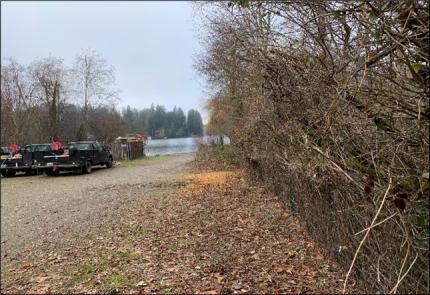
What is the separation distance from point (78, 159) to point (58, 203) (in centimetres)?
447

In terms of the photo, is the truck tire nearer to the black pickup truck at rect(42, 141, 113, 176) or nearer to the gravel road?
the gravel road

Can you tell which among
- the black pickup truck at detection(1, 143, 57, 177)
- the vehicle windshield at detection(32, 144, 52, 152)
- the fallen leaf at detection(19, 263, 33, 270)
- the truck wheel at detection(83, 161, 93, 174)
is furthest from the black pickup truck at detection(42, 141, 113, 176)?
the fallen leaf at detection(19, 263, 33, 270)

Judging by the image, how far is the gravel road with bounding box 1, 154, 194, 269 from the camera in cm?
836

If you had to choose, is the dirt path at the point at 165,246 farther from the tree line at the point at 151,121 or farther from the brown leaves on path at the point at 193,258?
the tree line at the point at 151,121

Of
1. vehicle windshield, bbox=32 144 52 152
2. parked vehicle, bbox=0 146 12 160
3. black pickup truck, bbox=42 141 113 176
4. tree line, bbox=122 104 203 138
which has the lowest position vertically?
black pickup truck, bbox=42 141 113 176

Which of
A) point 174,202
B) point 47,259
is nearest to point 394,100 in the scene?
point 47,259

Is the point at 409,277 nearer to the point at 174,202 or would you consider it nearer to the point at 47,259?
the point at 47,259

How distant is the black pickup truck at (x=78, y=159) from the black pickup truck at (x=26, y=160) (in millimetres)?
359

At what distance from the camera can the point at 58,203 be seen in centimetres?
1186

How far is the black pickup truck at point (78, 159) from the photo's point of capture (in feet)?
46.0

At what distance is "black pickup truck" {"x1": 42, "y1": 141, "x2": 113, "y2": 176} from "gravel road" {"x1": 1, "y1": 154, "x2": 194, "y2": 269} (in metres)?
0.44

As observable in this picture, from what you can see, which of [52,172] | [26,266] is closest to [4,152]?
[52,172]

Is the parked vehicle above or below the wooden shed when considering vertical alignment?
above

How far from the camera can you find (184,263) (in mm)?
5961
